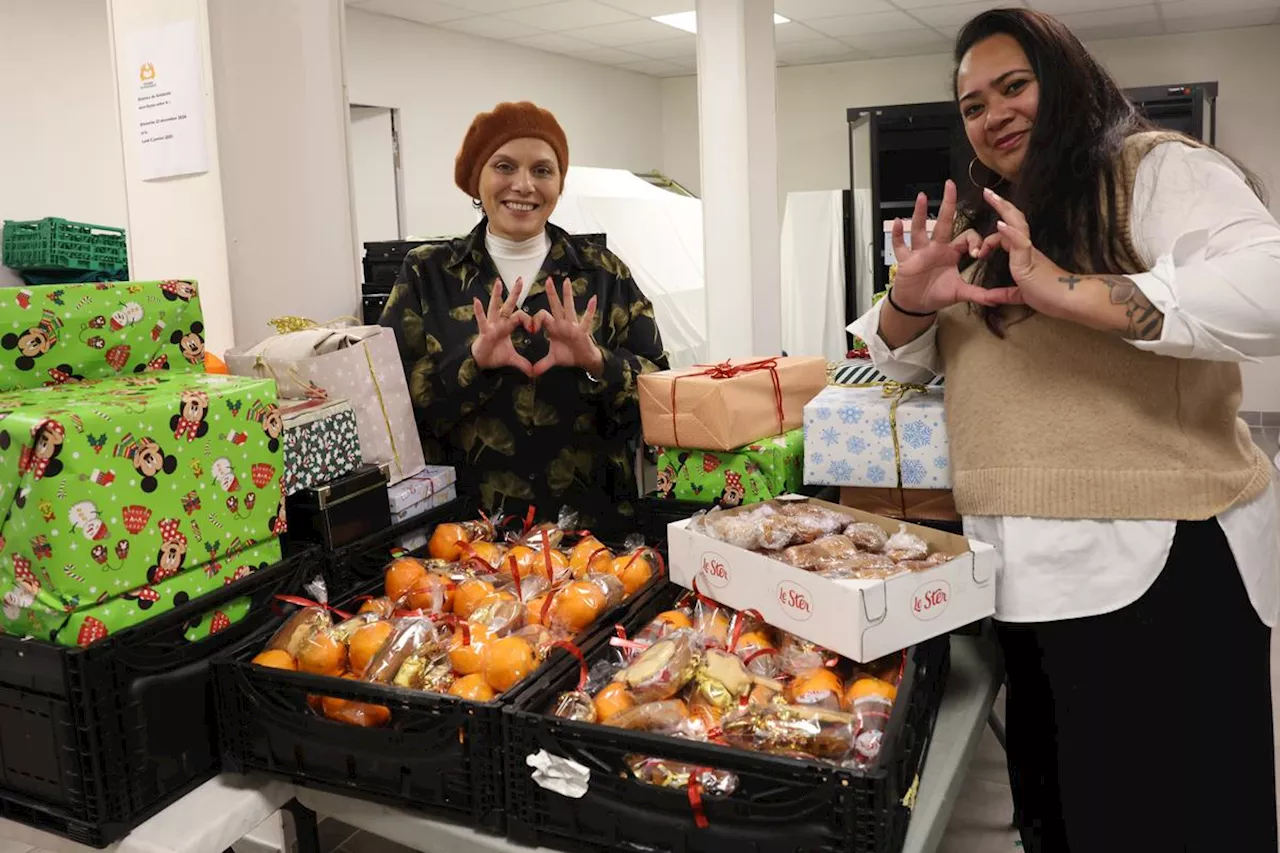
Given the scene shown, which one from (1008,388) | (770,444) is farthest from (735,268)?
(1008,388)

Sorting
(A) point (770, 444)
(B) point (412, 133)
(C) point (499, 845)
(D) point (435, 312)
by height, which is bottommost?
(C) point (499, 845)

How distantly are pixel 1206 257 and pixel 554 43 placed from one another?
290 inches

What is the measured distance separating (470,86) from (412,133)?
76cm

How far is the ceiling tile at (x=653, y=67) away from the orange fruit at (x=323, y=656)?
8.47 m

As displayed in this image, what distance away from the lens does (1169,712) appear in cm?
147

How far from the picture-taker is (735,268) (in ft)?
15.6

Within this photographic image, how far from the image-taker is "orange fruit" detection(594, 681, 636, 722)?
1255mm

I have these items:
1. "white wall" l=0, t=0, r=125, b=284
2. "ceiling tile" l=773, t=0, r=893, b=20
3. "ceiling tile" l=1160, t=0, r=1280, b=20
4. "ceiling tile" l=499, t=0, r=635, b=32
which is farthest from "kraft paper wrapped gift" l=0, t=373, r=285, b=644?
"ceiling tile" l=1160, t=0, r=1280, b=20

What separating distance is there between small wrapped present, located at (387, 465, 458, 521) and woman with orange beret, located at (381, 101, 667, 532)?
0.18 metres

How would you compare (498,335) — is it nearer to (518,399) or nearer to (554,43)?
(518,399)

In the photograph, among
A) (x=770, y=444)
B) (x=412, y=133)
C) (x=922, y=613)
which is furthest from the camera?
(x=412, y=133)

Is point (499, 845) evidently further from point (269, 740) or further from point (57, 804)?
point (57, 804)

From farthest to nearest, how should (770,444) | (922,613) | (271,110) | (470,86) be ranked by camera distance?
(470,86) < (271,110) < (770,444) < (922,613)

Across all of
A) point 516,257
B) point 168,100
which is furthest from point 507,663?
point 168,100
